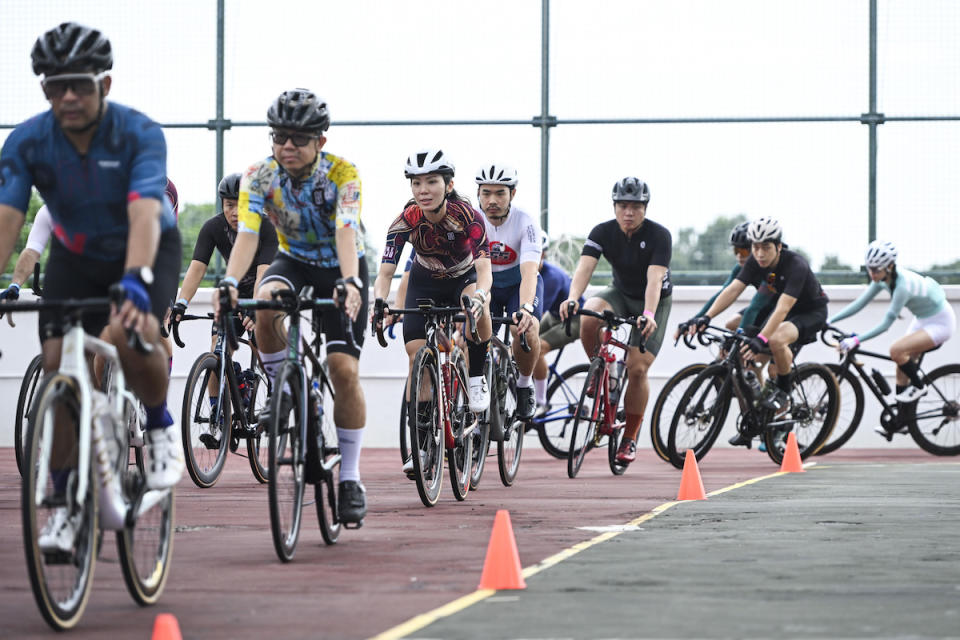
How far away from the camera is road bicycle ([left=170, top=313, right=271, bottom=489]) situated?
9.48 meters

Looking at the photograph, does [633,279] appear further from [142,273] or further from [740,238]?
[142,273]

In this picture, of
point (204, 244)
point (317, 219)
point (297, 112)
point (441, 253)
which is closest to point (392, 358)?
point (204, 244)

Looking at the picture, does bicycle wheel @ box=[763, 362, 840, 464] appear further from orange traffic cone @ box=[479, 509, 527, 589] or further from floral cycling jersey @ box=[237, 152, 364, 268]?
orange traffic cone @ box=[479, 509, 527, 589]

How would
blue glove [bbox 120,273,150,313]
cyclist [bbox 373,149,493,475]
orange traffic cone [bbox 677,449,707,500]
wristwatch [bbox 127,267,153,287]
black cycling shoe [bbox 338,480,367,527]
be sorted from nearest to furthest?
blue glove [bbox 120,273,150,313]
wristwatch [bbox 127,267,153,287]
black cycling shoe [bbox 338,480,367,527]
cyclist [bbox 373,149,493,475]
orange traffic cone [bbox 677,449,707,500]

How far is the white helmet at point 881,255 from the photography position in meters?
14.2

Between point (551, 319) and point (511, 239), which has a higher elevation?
point (511, 239)

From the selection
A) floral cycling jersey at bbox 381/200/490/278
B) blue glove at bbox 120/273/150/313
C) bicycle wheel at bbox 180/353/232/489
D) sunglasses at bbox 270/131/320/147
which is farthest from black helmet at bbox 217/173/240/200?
blue glove at bbox 120/273/150/313

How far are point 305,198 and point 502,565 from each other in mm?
2249

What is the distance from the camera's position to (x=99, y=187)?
17.7ft

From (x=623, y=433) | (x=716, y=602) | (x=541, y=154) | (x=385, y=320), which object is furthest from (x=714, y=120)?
(x=716, y=602)

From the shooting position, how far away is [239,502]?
351 inches

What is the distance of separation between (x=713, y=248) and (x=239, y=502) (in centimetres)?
751

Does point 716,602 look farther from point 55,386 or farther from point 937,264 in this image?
point 937,264

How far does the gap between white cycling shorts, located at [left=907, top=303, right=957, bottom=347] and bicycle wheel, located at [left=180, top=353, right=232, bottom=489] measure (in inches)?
285
